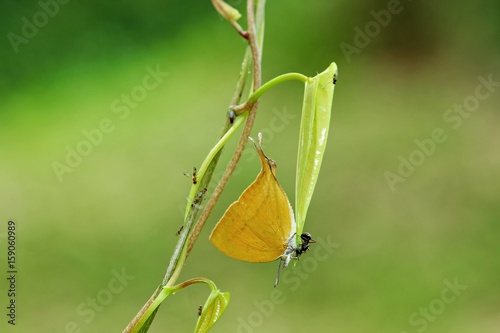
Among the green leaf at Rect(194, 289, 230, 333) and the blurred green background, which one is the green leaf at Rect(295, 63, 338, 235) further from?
the blurred green background

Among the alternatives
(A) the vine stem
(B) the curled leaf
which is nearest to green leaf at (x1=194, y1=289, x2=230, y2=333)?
(A) the vine stem

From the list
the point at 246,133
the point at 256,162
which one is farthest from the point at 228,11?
the point at 256,162

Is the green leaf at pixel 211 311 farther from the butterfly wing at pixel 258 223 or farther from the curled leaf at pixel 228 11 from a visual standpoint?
the curled leaf at pixel 228 11

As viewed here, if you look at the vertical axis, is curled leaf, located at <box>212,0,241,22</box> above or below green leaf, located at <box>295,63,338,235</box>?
above

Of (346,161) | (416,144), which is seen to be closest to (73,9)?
(346,161)

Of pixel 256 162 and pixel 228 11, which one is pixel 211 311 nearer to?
pixel 228 11

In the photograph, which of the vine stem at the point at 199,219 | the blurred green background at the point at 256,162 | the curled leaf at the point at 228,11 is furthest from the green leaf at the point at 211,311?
the blurred green background at the point at 256,162

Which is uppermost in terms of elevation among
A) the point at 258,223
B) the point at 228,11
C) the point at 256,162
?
the point at 228,11
